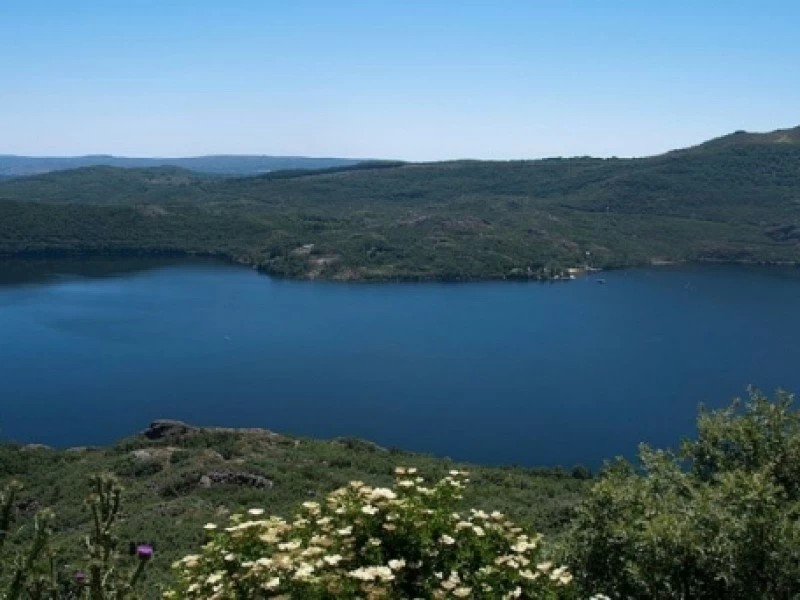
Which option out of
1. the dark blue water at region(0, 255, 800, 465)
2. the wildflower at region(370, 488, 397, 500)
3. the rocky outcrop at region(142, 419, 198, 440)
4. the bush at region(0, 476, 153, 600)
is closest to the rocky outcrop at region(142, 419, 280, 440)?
the rocky outcrop at region(142, 419, 198, 440)

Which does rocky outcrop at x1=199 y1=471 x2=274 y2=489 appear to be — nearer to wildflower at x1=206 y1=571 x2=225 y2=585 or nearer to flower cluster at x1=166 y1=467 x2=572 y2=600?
flower cluster at x1=166 y1=467 x2=572 y2=600

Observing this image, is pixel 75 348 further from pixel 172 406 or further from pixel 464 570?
pixel 464 570

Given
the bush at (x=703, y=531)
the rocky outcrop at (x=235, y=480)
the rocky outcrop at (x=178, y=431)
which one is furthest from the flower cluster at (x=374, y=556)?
the rocky outcrop at (x=178, y=431)

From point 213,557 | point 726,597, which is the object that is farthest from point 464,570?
point 726,597

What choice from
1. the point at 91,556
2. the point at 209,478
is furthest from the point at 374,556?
the point at 209,478

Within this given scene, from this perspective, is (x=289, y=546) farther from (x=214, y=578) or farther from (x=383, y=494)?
(x=383, y=494)
